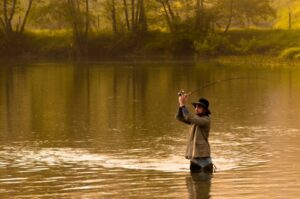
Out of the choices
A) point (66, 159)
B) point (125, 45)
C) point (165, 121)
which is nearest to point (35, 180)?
point (66, 159)

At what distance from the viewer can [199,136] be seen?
1638 centimetres

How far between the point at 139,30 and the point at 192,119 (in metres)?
68.5

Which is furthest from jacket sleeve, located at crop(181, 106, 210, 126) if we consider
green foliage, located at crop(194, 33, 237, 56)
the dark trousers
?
green foliage, located at crop(194, 33, 237, 56)

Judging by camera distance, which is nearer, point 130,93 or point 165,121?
point 165,121

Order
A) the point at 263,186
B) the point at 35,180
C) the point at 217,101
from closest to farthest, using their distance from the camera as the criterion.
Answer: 1. the point at 263,186
2. the point at 35,180
3. the point at 217,101

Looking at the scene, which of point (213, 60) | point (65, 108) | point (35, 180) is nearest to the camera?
point (35, 180)

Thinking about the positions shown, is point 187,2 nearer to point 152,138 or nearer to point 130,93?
point 130,93

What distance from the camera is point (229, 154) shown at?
772 inches

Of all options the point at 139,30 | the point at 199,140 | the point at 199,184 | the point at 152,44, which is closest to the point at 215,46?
the point at 152,44

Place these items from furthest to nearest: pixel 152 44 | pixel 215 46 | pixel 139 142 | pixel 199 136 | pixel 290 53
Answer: pixel 152 44 → pixel 215 46 → pixel 290 53 → pixel 139 142 → pixel 199 136

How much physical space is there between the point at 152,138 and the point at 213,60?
51000mm

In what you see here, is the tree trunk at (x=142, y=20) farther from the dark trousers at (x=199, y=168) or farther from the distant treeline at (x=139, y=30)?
the dark trousers at (x=199, y=168)

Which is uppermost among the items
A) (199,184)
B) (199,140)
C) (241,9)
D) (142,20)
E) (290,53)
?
(241,9)

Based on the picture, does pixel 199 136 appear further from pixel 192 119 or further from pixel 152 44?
pixel 152 44
